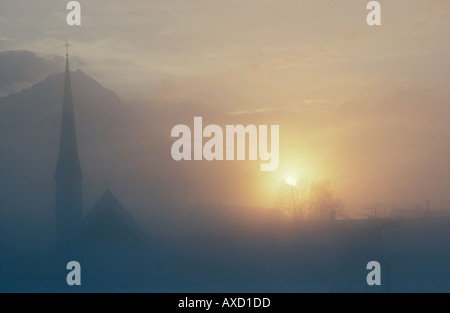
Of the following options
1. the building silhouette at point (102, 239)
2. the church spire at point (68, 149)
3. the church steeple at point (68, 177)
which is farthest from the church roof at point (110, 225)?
the church spire at point (68, 149)

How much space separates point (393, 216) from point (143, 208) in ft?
58.6

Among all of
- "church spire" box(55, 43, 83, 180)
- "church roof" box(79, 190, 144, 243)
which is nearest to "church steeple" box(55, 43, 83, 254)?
"church spire" box(55, 43, 83, 180)

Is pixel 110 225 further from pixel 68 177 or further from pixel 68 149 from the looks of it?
pixel 68 149

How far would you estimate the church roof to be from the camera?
43.3m

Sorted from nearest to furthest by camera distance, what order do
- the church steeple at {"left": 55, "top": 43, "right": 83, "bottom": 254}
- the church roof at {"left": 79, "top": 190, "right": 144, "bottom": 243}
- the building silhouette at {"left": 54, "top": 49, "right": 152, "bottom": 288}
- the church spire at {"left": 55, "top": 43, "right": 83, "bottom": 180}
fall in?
the building silhouette at {"left": 54, "top": 49, "right": 152, "bottom": 288} → the church roof at {"left": 79, "top": 190, "right": 144, "bottom": 243} → the church steeple at {"left": 55, "top": 43, "right": 83, "bottom": 254} → the church spire at {"left": 55, "top": 43, "right": 83, "bottom": 180}

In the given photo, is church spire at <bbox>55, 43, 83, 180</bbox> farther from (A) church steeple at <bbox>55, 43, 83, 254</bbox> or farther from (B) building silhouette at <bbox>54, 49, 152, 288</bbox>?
(B) building silhouette at <bbox>54, 49, 152, 288</bbox>

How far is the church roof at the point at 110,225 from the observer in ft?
142

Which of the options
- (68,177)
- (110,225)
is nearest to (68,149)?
(68,177)

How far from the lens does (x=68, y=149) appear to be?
177 ft

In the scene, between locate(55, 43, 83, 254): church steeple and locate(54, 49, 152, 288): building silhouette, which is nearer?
locate(54, 49, 152, 288): building silhouette

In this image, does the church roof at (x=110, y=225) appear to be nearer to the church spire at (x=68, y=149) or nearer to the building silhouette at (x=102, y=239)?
the building silhouette at (x=102, y=239)

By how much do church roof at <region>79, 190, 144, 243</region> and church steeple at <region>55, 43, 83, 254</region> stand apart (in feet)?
15.9

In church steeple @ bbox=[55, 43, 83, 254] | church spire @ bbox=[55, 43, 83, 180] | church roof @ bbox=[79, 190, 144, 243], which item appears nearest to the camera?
church roof @ bbox=[79, 190, 144, 243]
